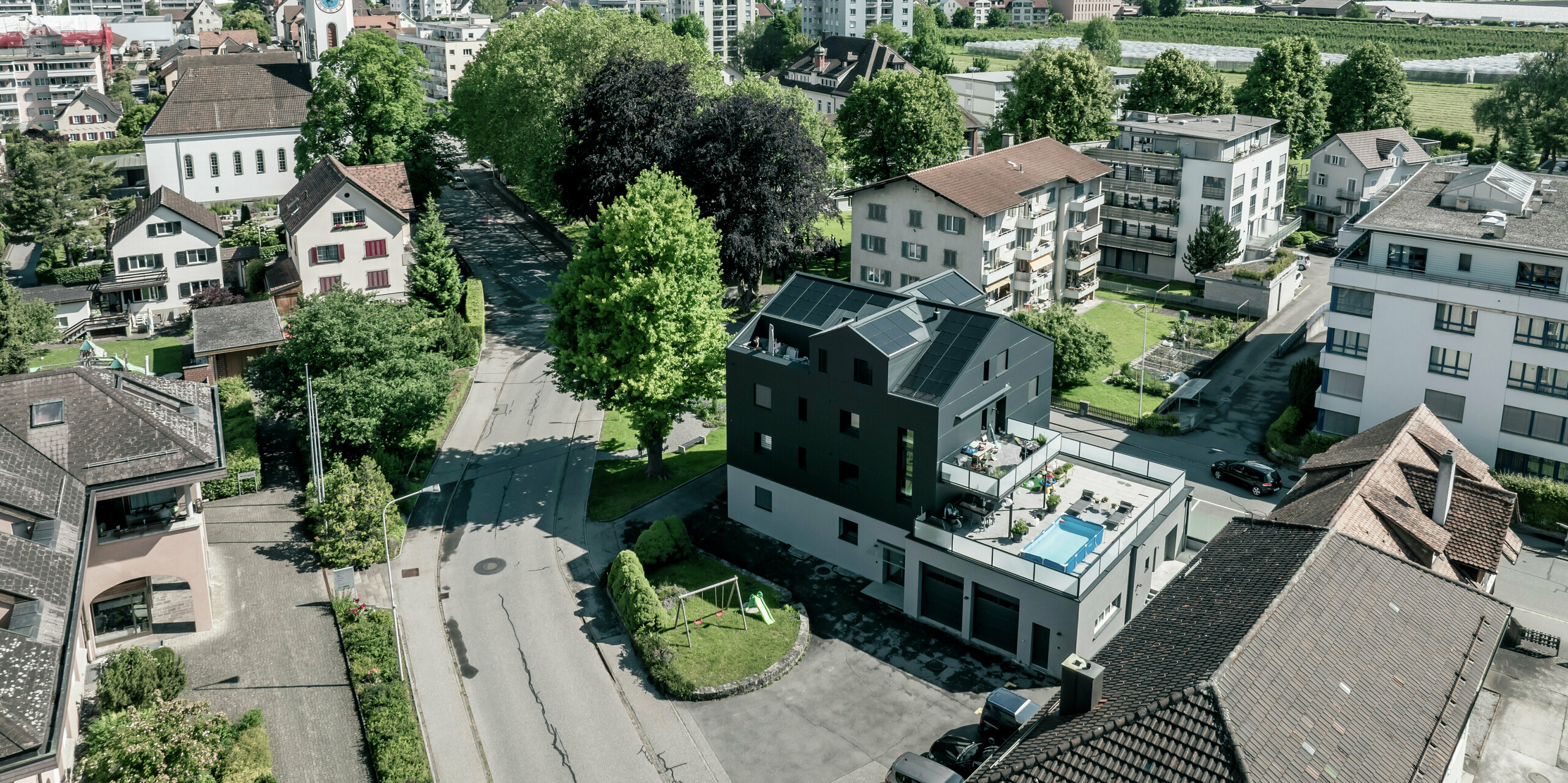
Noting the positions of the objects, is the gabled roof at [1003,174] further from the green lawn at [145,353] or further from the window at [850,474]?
the green lawn at [145,353]

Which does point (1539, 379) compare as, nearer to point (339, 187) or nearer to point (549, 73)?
point (549, 73)

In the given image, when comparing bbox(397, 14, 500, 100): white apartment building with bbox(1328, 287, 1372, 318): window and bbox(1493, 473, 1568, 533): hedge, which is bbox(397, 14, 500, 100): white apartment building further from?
bbox(1493, 473, 1568, 533): hedge

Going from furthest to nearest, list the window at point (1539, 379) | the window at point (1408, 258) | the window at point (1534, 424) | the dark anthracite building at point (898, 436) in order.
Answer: the window at point (1408, 258), the window at point (1534, 424), the window at point (1539, 379), the dark anthracite building at point (898, 436)

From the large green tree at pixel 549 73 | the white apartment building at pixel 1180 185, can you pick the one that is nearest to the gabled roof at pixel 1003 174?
the white apartment building at pixel 1180 185

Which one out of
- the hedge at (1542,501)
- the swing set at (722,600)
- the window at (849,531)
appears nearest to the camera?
the swing set at (722,600)

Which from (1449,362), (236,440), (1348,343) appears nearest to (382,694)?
(236,440)

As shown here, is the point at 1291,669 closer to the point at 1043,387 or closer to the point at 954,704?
the point at 954,704
